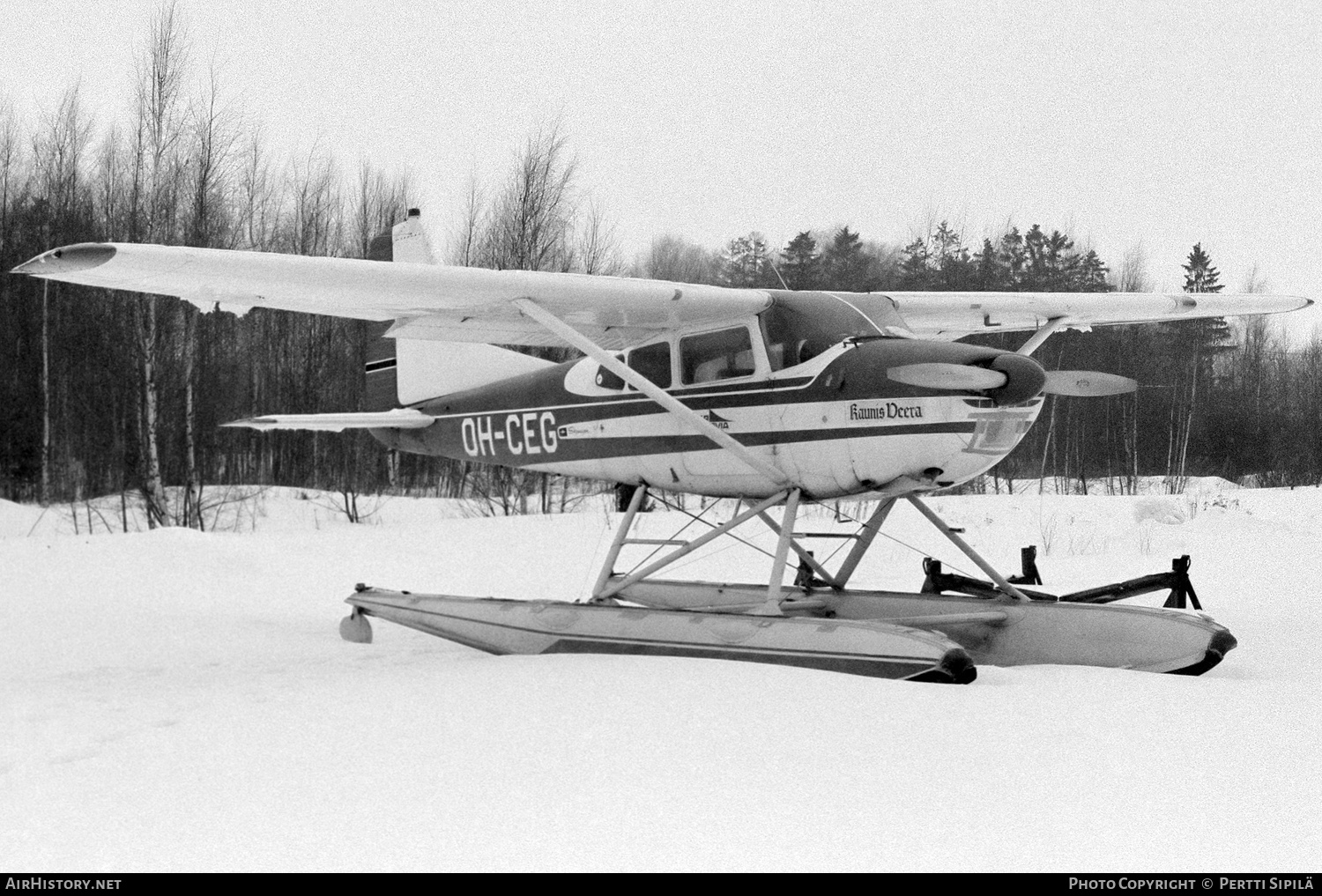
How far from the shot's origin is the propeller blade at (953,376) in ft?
20.1

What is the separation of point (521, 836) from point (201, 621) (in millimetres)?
6885

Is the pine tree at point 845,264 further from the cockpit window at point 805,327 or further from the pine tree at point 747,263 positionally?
the cockpit window at point 805,327

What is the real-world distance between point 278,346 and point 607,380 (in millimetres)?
Answer: 22333

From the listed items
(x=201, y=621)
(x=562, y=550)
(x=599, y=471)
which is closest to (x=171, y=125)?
(x=562, y=550)

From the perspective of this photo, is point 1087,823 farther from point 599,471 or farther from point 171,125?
point 171,125

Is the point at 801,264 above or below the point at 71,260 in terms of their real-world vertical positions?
above

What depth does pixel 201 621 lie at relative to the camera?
909cm

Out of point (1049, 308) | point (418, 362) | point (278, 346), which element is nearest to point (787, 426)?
point (1049, 308)

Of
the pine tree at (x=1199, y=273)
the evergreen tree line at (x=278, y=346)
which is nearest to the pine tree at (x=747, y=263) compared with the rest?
the evergreen tree line at (x=278, y=346)

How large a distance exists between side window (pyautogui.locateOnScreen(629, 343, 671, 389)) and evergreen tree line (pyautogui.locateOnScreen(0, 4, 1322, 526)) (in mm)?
1045

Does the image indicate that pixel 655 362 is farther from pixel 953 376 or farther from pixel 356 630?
pixel 356 630

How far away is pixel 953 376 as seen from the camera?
6137 millimetres

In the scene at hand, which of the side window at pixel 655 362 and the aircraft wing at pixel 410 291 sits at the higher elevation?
the aircraft wing at pixel 410 291

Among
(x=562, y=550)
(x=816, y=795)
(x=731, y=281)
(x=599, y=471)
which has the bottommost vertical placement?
(x=562, y=550)
